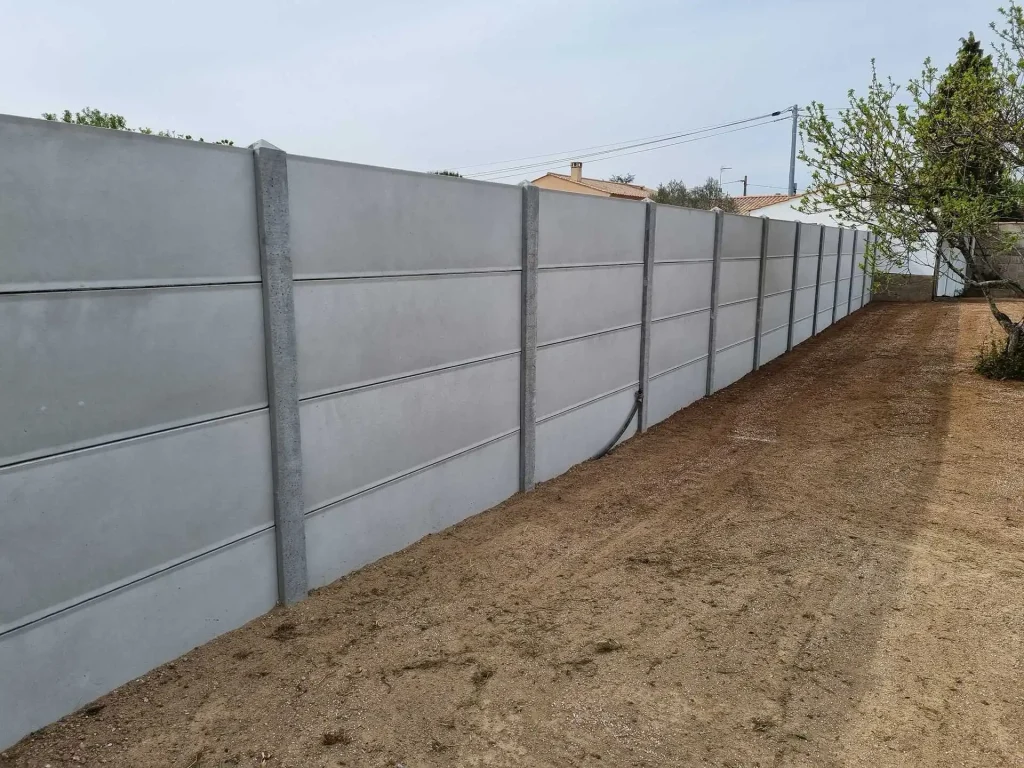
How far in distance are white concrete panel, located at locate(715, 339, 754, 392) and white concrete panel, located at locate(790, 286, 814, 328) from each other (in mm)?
3148

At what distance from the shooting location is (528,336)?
17.9 ft

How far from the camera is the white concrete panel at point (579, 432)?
5968mm

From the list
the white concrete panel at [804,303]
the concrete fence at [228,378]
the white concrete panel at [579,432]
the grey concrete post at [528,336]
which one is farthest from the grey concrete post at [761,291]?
the grey concrete post at [528,336]

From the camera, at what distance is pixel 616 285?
675 centimetres

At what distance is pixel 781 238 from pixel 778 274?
605 millimetres

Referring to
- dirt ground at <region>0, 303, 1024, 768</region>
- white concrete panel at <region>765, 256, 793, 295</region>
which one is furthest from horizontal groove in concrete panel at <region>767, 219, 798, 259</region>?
dirt ground at <region>0, 303, 1024, 768</region>

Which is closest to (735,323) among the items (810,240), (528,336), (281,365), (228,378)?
(810,240)

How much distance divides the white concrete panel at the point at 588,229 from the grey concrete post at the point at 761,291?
455 centimetres

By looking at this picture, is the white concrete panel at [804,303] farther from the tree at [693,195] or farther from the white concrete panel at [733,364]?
the tree at [693,195]

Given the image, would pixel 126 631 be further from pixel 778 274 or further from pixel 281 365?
pixel 778 274

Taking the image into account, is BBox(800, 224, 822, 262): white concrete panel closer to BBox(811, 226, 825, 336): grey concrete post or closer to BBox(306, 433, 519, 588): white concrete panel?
BBox(811, 226, 825, 336): grey concrete post

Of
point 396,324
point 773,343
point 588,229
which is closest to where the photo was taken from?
point 396,324

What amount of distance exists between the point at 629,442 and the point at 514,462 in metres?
2.15

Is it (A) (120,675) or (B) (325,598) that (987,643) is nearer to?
(B) (325,598)
